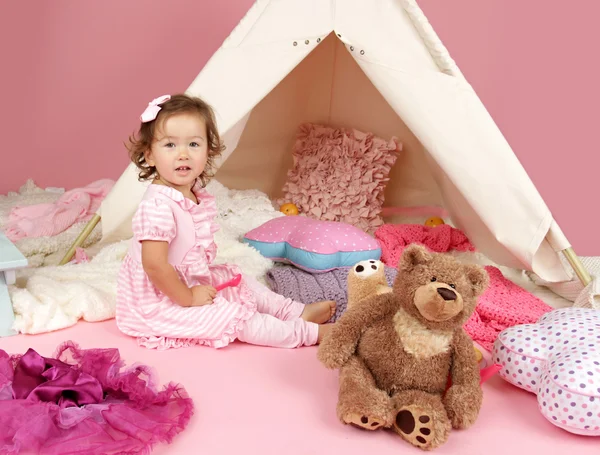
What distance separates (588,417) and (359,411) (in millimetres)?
461

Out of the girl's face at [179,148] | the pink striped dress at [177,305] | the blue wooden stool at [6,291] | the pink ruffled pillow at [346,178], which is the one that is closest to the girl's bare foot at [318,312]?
the pink striped dress at [177,305]

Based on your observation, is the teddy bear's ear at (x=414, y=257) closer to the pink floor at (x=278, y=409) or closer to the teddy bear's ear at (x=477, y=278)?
the teddy bear's ear at (x=477, y=278)

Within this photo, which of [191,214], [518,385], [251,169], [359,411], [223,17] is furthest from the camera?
[223,17]

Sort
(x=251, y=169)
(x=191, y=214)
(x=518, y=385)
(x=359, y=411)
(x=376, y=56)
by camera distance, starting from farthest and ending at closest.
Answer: (x=251, y=169), (x=376, y=56), (x=191, y=214), (x=518, y=385), (x=359, y=411)

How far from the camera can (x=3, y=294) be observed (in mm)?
1836

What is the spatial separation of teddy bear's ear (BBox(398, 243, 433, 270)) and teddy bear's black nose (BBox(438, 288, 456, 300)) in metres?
0.09

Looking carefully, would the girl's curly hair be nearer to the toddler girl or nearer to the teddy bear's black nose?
the toddler girl

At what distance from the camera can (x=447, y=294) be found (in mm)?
1338

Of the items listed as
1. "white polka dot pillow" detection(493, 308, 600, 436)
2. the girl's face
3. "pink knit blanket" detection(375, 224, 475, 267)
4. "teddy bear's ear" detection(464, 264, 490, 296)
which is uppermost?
the girl's face

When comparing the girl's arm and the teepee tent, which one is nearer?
the girl's arm

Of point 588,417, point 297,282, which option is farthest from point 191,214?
point 588,417

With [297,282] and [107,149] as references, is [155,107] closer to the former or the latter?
[297,282]

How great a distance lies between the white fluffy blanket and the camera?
187cm

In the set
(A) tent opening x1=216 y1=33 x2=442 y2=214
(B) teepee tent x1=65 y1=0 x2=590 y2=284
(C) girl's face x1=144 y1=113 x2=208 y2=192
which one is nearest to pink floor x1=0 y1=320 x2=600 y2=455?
(C) girl's face x1=144 y1=113 x2=208 y2=192
